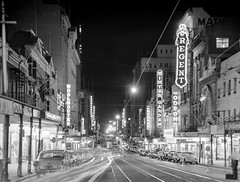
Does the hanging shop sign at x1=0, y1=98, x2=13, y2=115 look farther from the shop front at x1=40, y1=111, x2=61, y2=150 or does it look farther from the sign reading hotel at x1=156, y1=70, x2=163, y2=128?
the sign reading hotel at x1=156, y1=70, x2=163, y2=128

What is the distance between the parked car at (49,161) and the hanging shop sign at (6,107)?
768cm

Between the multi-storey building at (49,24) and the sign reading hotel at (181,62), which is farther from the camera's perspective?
the multi-storey building at (49,24)

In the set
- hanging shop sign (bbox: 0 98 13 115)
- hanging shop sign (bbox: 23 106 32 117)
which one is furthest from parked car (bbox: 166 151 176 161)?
hanging shop sign (bbox: 0 98 13 115)

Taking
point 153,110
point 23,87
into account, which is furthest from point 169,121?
point 23,87

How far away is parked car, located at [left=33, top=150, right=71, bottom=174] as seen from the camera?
3142 cm

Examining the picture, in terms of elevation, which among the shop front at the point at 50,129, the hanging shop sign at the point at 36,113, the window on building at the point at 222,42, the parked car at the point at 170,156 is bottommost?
the parked car at the point at 170,156

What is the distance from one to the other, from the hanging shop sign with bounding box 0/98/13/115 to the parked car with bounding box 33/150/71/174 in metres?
7.68

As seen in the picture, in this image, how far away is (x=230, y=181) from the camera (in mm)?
26453

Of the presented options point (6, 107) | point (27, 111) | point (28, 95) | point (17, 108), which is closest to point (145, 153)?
point (28, 95)

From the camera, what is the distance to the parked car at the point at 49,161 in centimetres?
3142

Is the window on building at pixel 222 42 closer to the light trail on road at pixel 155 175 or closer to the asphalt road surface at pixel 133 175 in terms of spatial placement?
the asphalt road surface at pixel 133 175

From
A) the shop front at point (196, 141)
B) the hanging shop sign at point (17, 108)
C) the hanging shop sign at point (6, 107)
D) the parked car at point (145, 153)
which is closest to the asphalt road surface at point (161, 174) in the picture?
the hanging shop sign at point (17, 108)

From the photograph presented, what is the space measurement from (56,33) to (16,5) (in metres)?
9.64

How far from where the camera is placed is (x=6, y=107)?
23.9 meters
